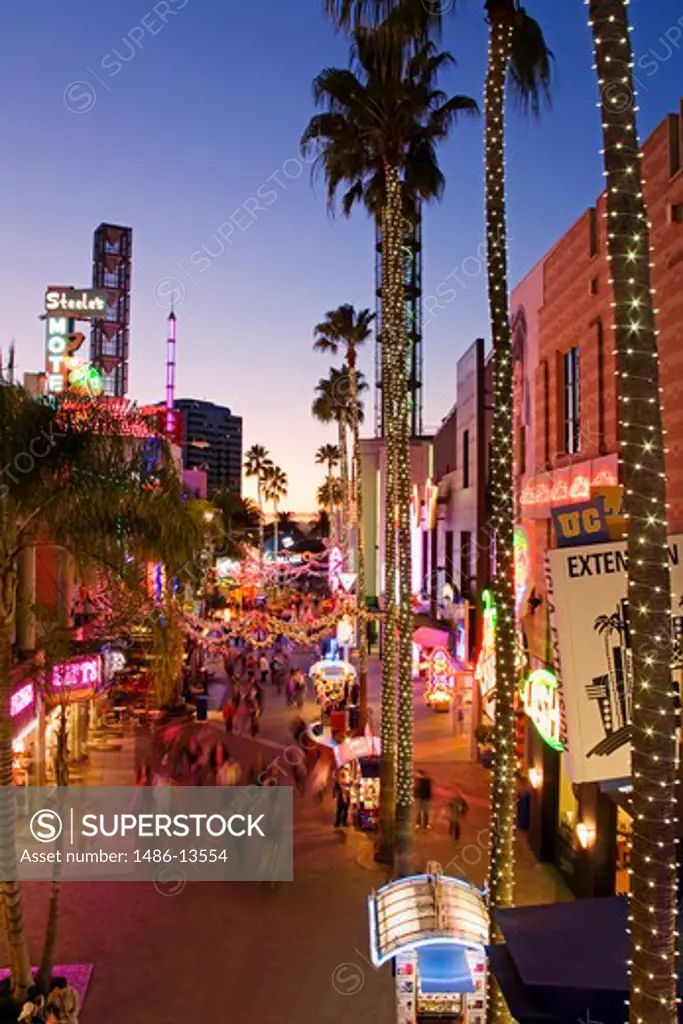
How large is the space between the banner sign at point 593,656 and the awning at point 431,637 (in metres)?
20.9

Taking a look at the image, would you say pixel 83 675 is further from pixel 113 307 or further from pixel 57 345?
pixel 113 307

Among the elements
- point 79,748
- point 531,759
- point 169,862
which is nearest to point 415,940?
point 169,862

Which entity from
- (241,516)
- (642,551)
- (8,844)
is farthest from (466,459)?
(241,516)

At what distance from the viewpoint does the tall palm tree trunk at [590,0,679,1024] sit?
4336 millimetres

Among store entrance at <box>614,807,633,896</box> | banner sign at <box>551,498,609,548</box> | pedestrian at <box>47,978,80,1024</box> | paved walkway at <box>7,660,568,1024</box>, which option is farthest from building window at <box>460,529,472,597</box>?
banner sign at <box>551,498,609,548</box>

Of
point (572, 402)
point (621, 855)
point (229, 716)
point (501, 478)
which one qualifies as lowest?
point (229, 716)

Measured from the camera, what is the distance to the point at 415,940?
9414 millimetres

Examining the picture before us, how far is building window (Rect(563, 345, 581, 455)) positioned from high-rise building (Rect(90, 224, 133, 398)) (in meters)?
31.2

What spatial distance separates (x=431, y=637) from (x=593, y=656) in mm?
21980

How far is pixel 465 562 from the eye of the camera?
1096 inches

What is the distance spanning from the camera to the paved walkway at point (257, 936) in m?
11.3

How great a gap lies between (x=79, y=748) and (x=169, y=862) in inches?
307

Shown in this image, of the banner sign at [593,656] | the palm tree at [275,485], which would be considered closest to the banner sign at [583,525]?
the banner sign at [593,656]

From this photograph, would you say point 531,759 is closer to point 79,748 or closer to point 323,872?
point 323,872
